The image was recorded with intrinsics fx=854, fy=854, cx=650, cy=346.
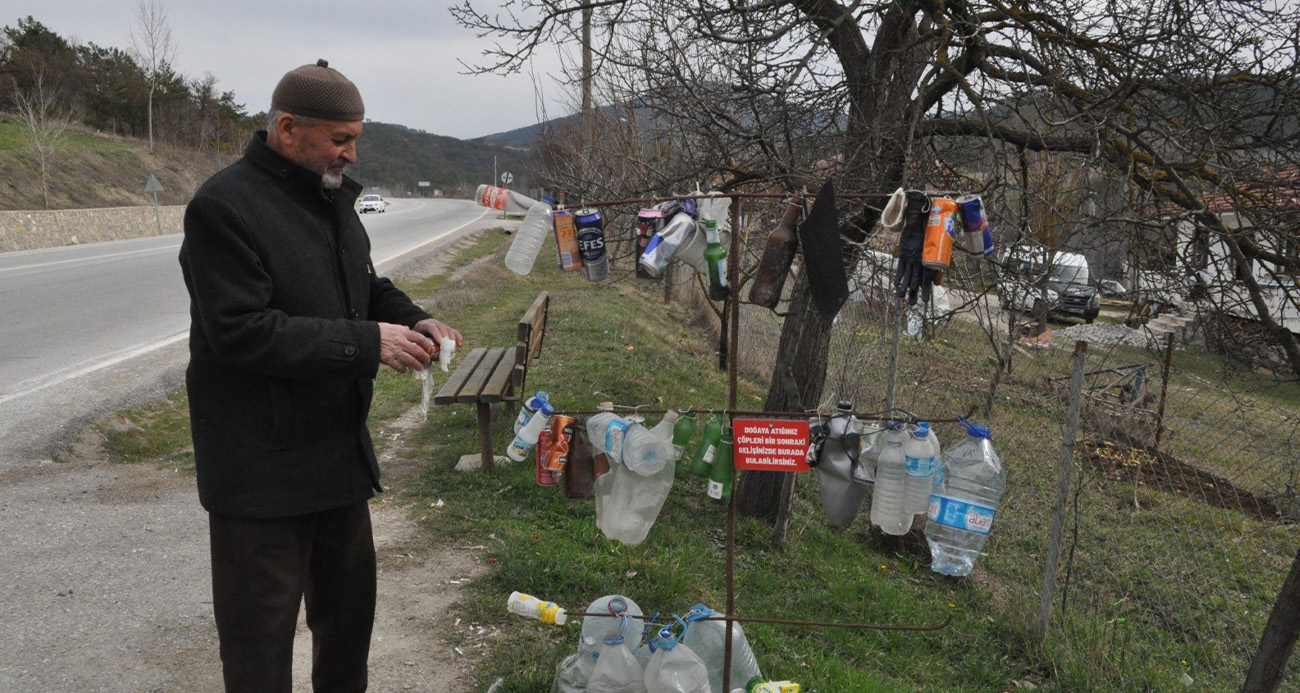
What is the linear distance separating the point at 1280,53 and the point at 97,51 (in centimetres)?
5168

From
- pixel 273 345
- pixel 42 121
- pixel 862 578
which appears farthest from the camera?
pixel 42 121

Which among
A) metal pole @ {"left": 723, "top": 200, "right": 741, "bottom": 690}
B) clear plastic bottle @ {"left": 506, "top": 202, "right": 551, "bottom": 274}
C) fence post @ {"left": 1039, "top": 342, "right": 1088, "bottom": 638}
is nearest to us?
metal pole @ {"left": 723, "top": 200, "right": 741, "bottom": 690}

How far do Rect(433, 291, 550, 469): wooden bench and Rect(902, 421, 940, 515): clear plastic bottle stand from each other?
2.51 meters

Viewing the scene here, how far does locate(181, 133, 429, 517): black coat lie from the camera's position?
1.96 metres

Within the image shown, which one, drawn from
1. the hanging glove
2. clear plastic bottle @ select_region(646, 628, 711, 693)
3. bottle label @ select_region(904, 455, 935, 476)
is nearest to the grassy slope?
clear plastic bottle @ select_region(646, 628, 711, 693)

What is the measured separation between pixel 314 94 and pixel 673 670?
202 centimetres

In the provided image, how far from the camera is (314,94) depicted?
2107 millimetres

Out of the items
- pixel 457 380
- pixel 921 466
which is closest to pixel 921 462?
pixel 921 466

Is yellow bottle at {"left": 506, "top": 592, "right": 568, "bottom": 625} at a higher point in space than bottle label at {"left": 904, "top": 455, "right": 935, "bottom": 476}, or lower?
lower

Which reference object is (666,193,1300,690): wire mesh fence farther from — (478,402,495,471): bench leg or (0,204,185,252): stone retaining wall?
(0,204,185,252): stone retaining wall

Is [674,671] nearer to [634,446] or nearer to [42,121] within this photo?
[634,446]

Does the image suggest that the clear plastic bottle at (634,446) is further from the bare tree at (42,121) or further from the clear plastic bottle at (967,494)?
the bare tree at (42,121)

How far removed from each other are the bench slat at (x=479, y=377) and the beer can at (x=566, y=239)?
252cm

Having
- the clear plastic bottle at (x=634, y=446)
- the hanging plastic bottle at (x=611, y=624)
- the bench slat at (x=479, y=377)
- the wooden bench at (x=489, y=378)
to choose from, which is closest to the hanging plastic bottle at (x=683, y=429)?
the clear plastic bottle at (x=634, y=446)
